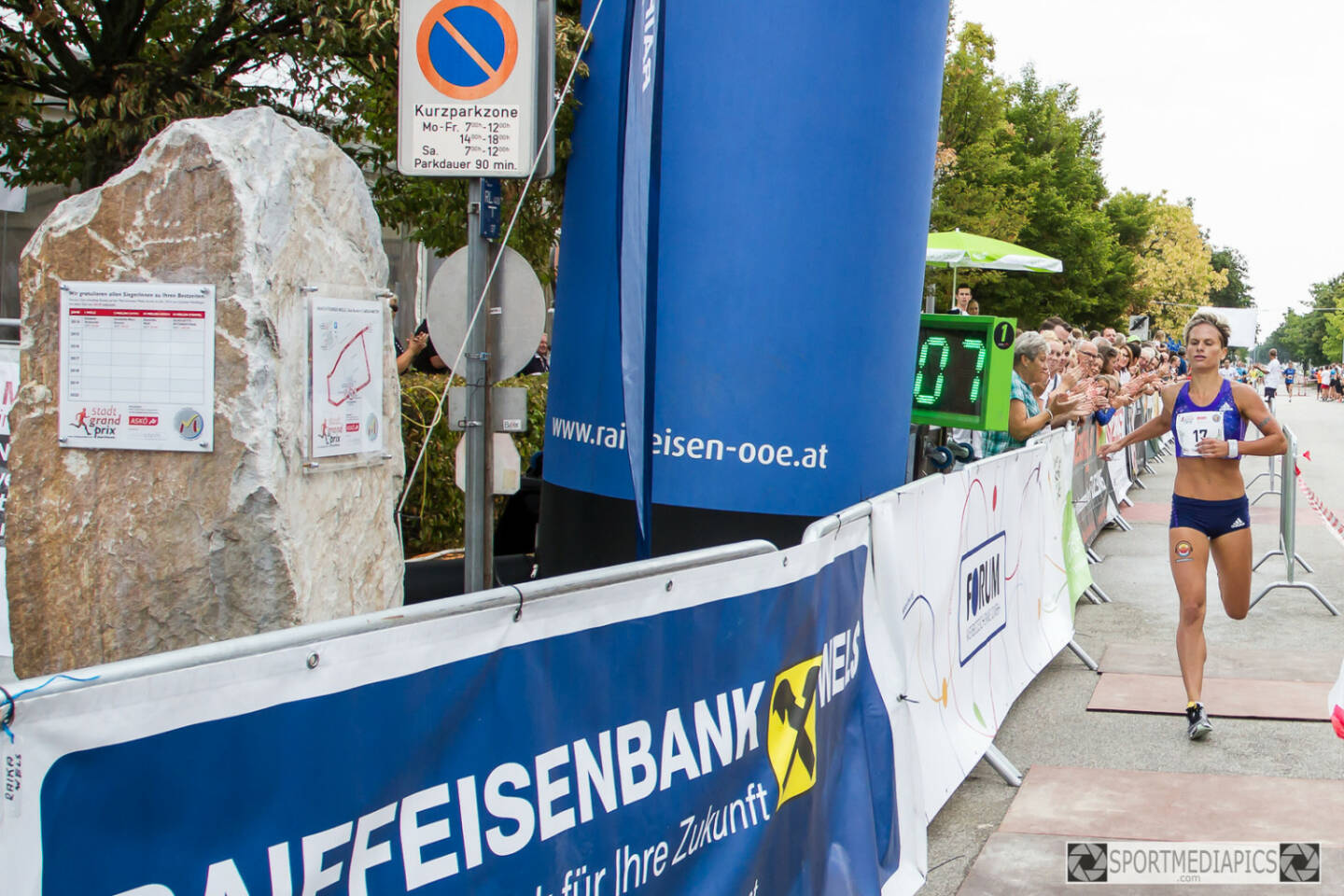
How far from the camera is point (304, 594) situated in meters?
4.58

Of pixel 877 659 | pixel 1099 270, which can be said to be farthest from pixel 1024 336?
pixel 1099 270

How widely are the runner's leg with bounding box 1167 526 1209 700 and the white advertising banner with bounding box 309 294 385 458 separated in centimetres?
418

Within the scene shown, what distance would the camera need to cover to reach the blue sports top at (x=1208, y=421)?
702cm

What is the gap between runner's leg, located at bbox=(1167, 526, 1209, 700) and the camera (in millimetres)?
6719

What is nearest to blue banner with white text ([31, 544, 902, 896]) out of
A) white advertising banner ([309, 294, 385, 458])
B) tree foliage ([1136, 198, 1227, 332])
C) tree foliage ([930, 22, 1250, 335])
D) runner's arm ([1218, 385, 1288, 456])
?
white advertising banner ([309, 294, 385, 458])

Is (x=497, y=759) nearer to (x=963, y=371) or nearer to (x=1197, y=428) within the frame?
(x=1197, y=428)

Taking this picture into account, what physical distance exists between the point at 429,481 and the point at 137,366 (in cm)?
497

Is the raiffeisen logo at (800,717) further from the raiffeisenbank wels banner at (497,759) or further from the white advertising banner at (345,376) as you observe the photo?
the white advertising banner at (345,376)

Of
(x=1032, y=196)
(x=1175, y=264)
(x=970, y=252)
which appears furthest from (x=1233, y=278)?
(x=970, y=252)

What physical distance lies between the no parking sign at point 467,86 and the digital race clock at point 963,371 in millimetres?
2805

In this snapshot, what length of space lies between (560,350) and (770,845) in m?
4.12

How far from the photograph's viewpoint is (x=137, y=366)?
14.8ft
